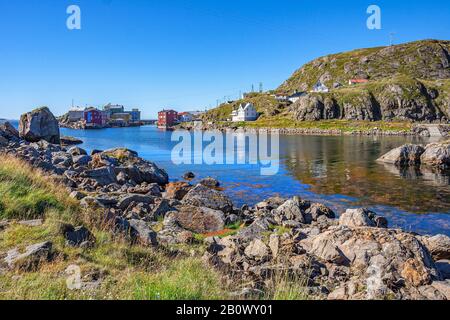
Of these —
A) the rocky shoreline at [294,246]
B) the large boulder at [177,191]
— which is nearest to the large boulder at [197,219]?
the rocky shoreline at [294,246]

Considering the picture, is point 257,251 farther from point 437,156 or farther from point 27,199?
point 437,156

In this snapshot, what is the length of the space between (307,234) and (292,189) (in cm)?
1757

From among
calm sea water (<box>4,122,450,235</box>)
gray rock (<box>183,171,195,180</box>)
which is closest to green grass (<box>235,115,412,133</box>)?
calm sea water (<box>4,122,450,235</box>)

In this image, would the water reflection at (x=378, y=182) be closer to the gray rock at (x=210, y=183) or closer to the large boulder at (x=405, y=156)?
the large boulder at (x=405, y=156)

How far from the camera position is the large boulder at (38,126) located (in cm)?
6894

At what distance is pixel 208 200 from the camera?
24.1 metres

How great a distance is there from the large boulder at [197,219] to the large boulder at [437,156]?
4167 centimetres

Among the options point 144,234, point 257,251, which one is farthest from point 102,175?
point 257,251

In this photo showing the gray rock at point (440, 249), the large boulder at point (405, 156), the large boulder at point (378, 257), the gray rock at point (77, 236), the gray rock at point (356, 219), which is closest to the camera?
the gray rock at point (77, 236)

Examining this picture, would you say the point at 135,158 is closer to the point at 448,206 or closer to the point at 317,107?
the point at 448,206

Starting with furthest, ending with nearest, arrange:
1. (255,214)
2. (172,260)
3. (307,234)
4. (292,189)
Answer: (292,189) → (255,214) → (307,234) → (172,260)

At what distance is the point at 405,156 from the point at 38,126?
6539cm
